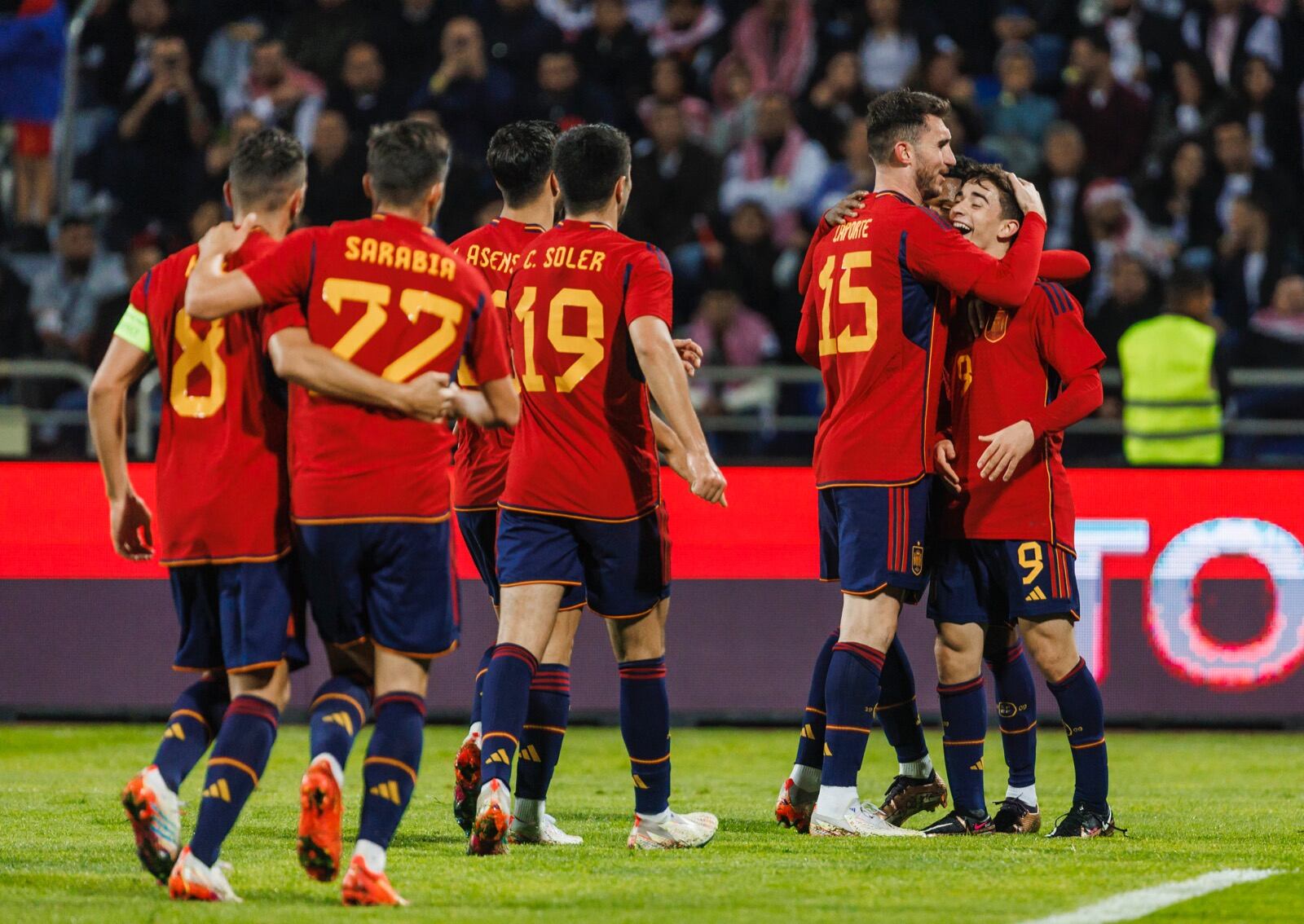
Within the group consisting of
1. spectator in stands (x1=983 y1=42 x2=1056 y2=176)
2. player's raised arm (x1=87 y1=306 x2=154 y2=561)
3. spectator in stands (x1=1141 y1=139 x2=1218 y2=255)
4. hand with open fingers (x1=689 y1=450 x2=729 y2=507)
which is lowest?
hand with open fingers (x1=689 y1=450 x2=729 y2=507)

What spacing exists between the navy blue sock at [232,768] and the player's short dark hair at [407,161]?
143 centimetres

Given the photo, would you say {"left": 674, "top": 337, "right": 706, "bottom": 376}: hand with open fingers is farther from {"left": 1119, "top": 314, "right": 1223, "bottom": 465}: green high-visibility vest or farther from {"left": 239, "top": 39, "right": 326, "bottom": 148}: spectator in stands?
{"left": 239, "top": 39, "right": 326, "bottom": 148}: spectator in stands

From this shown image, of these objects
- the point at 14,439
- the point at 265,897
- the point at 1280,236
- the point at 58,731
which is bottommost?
the point at 58,731

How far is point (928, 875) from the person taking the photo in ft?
17.9

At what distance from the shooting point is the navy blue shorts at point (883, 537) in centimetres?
636

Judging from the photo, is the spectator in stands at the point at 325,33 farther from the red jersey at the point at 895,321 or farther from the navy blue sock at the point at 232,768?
the navy blue sock at the point at 232,768

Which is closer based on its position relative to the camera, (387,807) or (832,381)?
(387,807)

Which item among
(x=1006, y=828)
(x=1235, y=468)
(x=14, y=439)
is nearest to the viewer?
(x=1006, y=828)

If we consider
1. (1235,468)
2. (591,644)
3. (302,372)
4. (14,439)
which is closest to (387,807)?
(302,372)

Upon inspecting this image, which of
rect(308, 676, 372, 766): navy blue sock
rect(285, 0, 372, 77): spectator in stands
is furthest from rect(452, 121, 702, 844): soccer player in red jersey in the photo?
rect(285, 0, 372, 77): spectator in stands

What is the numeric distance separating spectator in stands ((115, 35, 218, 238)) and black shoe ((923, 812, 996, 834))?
10495 mm

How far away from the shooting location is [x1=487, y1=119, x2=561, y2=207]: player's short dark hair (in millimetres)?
6625

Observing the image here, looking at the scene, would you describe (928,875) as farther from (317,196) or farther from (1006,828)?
(317,196)

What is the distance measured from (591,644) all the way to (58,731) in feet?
9.55
